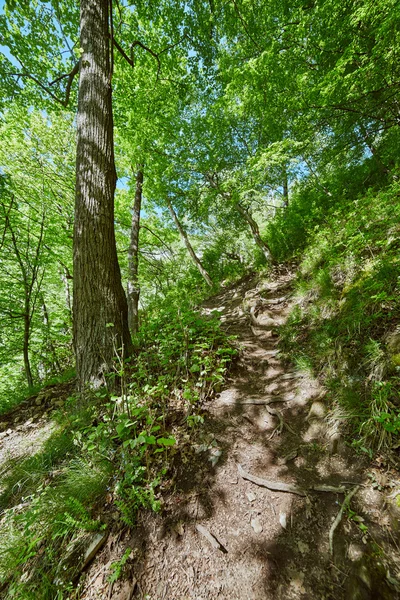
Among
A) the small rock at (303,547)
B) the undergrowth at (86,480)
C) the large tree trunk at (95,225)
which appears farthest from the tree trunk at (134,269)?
the small rock at (303,547)

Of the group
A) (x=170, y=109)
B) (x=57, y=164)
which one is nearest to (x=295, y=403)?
(x=170, y=109)

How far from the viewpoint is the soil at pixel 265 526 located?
136 cm

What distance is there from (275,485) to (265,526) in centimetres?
29

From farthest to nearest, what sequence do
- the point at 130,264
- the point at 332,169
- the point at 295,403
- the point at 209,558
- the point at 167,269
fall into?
the point at 167,269 < the point at 332,169 < the point at 130,264 < the point at 295,403 < the point at 209,558

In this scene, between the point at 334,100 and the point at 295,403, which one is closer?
the point at 295,403

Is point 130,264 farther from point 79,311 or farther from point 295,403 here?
point 295,403

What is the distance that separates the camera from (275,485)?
186cm

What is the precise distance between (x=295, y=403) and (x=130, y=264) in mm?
5674

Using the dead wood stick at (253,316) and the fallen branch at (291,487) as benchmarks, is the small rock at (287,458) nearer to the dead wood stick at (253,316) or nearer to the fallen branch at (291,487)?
the fallen branch at (291,487)

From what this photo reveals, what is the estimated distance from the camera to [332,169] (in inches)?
316

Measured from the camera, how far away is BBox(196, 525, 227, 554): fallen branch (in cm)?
158

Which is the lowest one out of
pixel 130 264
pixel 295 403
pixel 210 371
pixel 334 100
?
pixel 295 403

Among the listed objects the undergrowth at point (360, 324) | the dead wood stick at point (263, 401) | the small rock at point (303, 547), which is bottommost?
the small rock at point (303, 547)

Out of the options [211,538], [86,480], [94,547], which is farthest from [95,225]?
[211,538]
